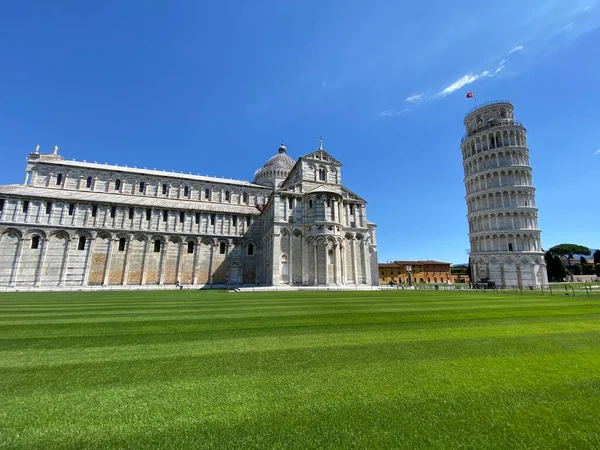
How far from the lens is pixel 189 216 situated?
3816 centimetres

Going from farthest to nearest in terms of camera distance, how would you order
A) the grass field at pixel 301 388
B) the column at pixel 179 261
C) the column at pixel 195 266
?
the column at pixel 195 266 < the column at pixel 179 261 < the grass field at pixel 301 388

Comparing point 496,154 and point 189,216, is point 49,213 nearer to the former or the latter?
point 189,216

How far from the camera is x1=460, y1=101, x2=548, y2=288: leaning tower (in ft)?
142

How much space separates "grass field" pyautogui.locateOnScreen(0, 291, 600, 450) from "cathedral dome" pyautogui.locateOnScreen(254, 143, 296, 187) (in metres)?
46.0

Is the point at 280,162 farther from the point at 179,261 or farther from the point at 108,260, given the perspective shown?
the point at 108,260

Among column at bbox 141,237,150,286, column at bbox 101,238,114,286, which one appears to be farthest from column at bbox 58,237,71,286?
column at bbox 141,237,150,286

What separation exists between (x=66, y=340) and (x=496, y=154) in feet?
194

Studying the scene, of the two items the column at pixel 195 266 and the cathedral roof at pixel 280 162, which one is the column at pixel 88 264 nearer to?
the column at pixel 195 266

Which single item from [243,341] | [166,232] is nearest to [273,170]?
[166,232]

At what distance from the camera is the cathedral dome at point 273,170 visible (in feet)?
169

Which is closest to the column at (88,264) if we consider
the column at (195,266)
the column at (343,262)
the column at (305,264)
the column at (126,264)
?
the column at (126,264)

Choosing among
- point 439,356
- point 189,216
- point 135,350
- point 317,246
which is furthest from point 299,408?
point 189,216

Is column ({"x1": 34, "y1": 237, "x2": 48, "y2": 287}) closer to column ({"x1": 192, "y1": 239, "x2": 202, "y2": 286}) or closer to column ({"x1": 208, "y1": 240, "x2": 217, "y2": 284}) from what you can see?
column ({"x1": 192, "y1": 239, "x2": 202, "y2": 286})

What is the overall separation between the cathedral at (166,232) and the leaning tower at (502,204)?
Answer: 847 inches
